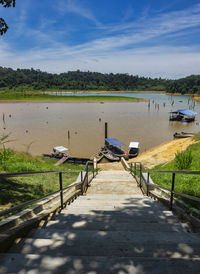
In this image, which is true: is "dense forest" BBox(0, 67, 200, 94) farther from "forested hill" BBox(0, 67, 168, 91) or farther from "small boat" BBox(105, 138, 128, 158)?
"small boat" BBox(105, 138, 128, 158)

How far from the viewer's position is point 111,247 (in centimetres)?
210

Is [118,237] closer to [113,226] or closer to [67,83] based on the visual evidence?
[113,226]

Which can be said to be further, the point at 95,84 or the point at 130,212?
the point at 95,84

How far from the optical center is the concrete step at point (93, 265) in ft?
5.25

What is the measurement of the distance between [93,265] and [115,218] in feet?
5.30

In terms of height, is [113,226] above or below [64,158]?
above

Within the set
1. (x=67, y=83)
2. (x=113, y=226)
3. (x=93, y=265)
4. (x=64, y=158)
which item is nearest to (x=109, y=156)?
(x=64, y=158)

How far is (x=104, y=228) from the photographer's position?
108 inches

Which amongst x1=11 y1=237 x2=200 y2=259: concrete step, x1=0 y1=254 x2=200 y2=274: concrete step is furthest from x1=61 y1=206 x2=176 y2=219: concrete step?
x1=0 y1=254 x2=200 y2=274: concrete step

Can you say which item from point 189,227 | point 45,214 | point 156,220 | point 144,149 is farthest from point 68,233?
point 144,149

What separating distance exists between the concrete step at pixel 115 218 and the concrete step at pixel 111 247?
817 millimetres

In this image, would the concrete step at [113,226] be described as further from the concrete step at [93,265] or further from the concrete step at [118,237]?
the concrete step at [93,265]

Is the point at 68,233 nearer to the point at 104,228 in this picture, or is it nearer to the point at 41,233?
the point at 41,233

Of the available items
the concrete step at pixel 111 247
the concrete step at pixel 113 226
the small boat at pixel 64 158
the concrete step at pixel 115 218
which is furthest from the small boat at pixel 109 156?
the concrete step at pixel 111 247
